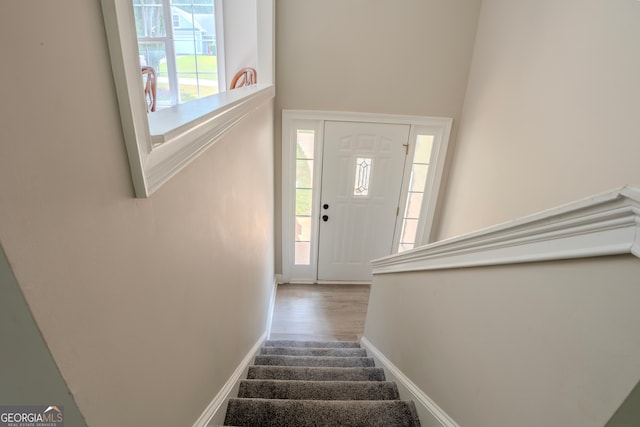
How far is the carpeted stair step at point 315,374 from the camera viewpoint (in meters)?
1.71

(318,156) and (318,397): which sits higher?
(318,156)

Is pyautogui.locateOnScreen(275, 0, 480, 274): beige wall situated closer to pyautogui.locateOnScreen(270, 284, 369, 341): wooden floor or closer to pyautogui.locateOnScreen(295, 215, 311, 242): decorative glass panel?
pyautogui.locateOnScreen(295, 215, 311, 242): decorative glass panel

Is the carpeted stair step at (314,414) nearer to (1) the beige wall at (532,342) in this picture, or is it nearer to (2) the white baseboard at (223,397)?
(2) the white baseboard at (223,397)

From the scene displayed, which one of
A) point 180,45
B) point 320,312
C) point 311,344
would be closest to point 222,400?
point 311,344

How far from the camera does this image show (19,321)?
32 cm

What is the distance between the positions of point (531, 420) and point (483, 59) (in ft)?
9.15

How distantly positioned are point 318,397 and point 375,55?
9.08ft

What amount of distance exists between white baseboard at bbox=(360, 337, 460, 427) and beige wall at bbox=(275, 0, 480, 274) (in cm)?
229

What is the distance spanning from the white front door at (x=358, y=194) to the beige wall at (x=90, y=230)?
2.34 meters

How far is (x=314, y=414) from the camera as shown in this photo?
1.21 metres

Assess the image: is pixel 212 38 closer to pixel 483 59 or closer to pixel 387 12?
pixel 387 12

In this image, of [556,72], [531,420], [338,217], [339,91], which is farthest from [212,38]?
[531,420]

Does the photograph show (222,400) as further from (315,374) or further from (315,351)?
(315,351)

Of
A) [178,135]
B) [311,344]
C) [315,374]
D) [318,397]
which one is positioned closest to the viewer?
[178,135]
